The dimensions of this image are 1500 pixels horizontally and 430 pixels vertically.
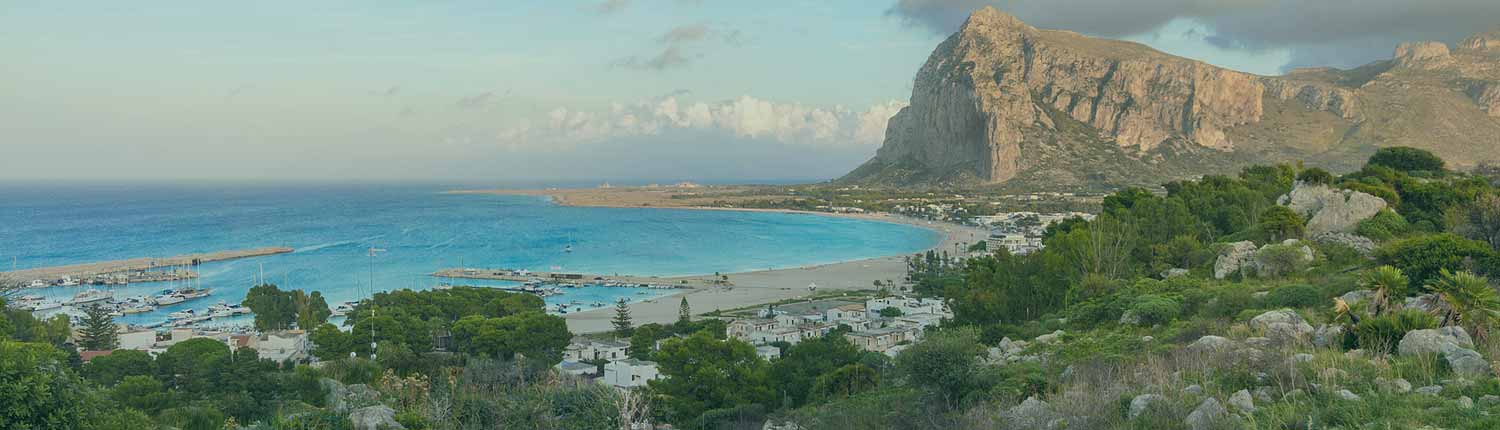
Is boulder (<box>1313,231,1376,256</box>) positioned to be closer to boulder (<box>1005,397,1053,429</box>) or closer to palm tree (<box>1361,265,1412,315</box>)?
palm tree (<box>1361,265,1412,315</box>)

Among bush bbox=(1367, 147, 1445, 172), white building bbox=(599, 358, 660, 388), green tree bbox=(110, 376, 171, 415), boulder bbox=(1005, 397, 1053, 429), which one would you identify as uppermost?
bush bbox=(1367, 147, 1445, 172)

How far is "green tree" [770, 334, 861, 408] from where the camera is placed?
1809 cm

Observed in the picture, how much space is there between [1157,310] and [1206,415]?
8537mm

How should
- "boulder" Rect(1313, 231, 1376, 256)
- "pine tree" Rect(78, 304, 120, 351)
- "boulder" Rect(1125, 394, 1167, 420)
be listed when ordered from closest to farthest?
"boulder" Rect(1125, 394, 1167, 420) → "boulder" Rect(1313, 231, 1376, 256) → "pine tree" Rect(78, 304, 120, 351)

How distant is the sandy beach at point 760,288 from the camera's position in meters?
39.6

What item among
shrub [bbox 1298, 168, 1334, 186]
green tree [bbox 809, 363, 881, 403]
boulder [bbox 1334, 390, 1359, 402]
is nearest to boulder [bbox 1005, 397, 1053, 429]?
boulder [bbox 1334, 390, 1359, 402]

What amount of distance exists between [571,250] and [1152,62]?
4499 inches

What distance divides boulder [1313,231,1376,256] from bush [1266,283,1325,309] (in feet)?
19.9

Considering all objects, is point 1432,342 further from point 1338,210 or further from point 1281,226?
point 1338,210

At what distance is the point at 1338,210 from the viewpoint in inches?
882

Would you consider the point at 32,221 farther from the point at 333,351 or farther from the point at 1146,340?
the point at 1146,340

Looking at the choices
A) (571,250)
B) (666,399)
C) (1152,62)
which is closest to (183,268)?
(571,250)

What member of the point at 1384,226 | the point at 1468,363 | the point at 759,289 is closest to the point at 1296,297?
the point at 1468,363

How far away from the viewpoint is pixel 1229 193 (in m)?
32.0
